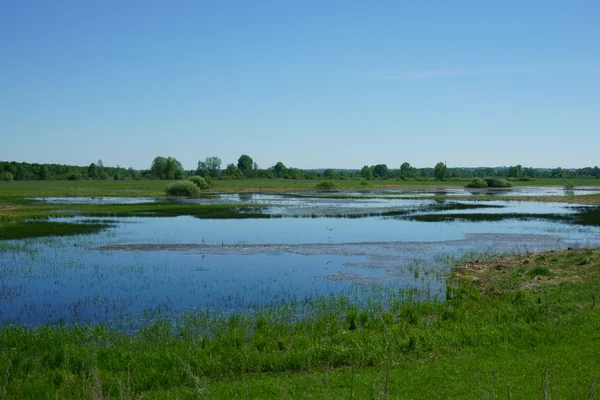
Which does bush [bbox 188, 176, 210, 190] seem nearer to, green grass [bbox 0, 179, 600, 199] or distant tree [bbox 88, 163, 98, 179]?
green grass [bbox 0, 179, 600, 199]

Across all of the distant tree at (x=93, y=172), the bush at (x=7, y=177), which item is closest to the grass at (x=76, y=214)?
the bush at (x=7, y=177)

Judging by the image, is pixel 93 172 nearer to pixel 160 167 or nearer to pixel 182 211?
pixel 160 167

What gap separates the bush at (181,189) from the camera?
3455 inches

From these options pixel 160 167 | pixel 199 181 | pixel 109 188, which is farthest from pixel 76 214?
pixel 160 167

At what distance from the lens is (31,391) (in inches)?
412

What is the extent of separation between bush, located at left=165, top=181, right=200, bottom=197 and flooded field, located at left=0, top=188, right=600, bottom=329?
38411mm

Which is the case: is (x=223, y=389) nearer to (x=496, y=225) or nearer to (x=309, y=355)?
(x=309, y=355)

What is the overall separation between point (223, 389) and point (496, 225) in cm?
3897

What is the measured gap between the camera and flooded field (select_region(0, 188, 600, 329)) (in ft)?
61.9

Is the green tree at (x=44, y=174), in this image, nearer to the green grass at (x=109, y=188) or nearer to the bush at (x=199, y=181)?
the green grass at (x=109, y=188)

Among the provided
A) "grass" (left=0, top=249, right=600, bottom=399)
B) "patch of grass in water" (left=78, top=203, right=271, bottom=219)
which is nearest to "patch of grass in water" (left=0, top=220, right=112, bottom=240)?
"patch of grass in water" (left=78, top=203, right=271, bottom=219)

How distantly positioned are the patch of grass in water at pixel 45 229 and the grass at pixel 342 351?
24467mm

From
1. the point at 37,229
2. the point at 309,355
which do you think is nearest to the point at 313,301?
the point at 309,355

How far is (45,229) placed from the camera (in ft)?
128
